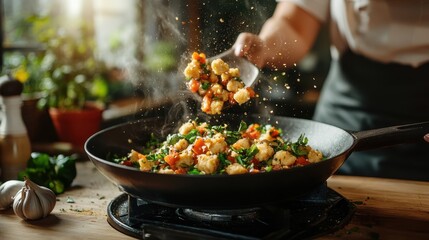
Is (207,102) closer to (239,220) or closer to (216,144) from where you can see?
(216,144)

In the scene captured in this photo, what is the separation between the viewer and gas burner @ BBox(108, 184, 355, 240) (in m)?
1.36

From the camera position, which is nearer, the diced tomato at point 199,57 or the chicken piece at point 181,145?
the chicken piece at point 181,145

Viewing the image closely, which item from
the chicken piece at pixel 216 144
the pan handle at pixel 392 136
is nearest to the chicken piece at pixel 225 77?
the chicken piece at pixel 216 144

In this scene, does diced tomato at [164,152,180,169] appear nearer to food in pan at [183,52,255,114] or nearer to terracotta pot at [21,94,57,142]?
food in pan at [183,52,255,114]

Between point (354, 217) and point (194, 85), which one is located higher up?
point (194, 85)

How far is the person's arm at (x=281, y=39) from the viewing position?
6.40ft

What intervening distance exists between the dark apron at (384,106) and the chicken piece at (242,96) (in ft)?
3.21

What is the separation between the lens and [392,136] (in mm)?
1619

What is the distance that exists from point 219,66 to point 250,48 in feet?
0.67

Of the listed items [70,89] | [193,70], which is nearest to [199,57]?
[193,70]

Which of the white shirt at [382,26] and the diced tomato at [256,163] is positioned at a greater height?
the white shirt at [382,26]

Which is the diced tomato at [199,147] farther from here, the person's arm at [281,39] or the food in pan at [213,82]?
the person's arm at [281,39]

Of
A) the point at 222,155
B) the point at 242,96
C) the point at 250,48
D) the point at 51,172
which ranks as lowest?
the point at 51,172

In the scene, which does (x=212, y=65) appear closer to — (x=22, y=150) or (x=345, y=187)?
(x=345, y=187)
